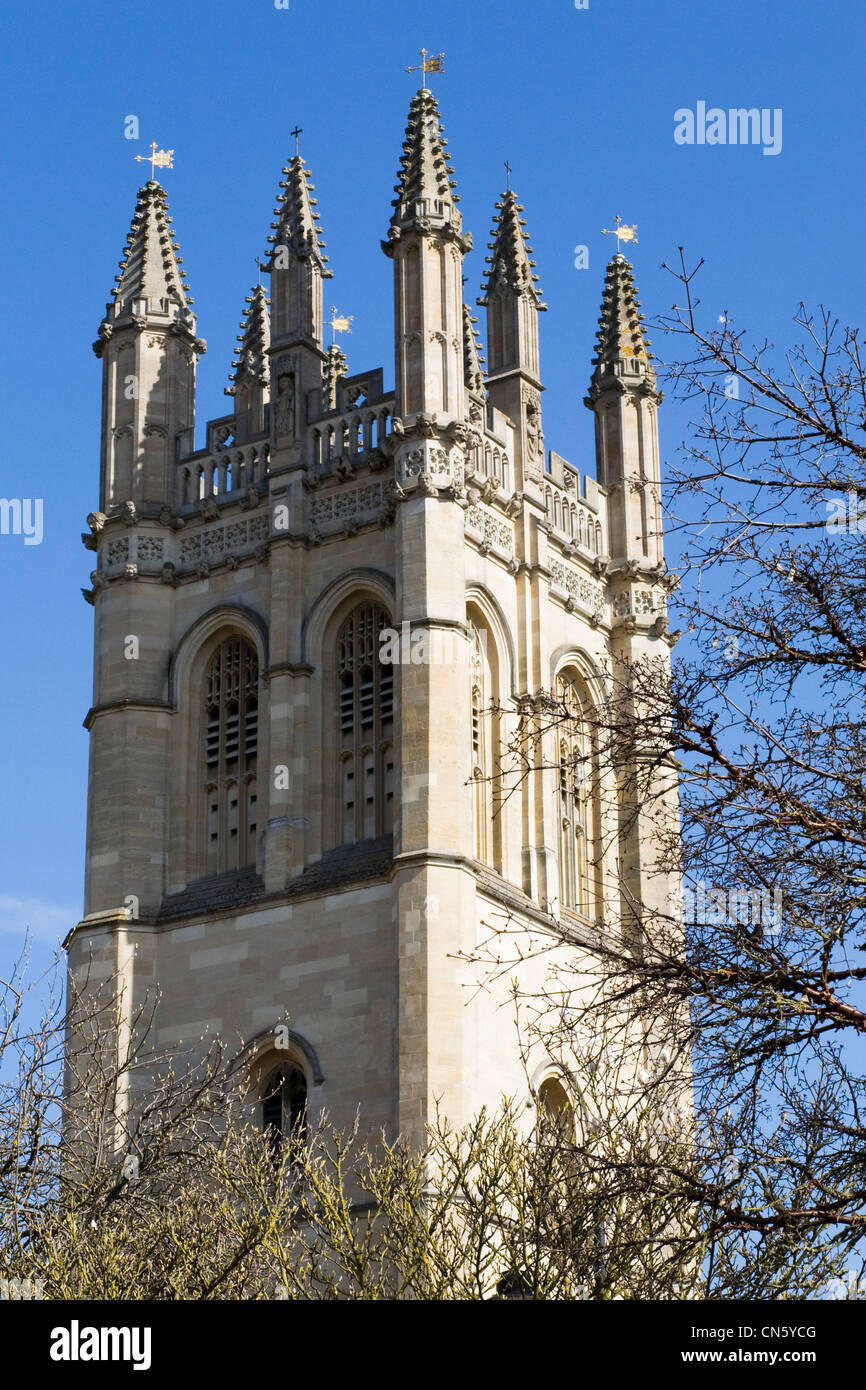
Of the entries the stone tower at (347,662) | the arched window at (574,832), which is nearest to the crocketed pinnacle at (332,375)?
the stone tower at (347,662)

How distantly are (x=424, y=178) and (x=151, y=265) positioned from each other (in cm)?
588

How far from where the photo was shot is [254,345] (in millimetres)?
51094

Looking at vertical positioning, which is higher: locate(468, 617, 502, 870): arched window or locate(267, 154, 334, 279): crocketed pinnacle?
locate(267, 154, 334, 279): crocketed pinnacle

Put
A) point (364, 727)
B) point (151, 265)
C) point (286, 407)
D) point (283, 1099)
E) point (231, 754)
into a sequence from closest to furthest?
point (283, 1099)
point (364, 727)
point (231, 754)
point (286, 407)
point (151, 265)

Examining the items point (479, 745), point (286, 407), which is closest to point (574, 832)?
point (479, 745)

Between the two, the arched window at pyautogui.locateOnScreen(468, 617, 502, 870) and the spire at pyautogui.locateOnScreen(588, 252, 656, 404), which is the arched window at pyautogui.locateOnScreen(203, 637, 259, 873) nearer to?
the arched window at pyautogui.locateOnScreen(468, 617, 502, 870)

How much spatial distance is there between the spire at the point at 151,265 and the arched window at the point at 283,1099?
1406 cm

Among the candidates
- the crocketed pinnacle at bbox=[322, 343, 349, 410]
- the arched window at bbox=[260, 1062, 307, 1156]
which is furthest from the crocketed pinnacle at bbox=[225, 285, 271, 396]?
the arched window at bbox=[260, 1062, 307, 1156]

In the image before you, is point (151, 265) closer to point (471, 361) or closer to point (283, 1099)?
point (471, 361)

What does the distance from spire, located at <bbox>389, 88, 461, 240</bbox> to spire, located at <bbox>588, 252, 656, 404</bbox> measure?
633 cm

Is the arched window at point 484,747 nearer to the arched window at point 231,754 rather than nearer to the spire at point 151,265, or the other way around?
the arched window at point 231,754

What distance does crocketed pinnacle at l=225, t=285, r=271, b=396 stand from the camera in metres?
50.1

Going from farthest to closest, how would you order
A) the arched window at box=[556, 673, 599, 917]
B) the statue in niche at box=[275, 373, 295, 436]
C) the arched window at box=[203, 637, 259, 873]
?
the statue in niche at box=[275, 373, 295, 436] < the arched window at box=[556, 673, 599, 917] < the arched window at box=[203, 637, 259, 873]

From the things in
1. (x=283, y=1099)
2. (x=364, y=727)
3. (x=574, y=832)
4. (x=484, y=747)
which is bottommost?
(x=283, y=1099)
